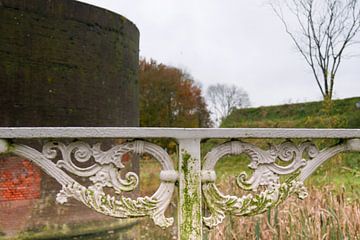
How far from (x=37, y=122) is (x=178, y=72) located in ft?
35.9

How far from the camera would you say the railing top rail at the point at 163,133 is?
115 cm

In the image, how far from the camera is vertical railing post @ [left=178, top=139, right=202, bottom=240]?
4.13ft

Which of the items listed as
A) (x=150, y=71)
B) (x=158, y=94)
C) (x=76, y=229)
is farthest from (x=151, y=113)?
(x=76, y=229)

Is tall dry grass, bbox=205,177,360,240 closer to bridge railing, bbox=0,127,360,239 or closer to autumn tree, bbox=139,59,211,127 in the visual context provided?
bridge railing, bbox=0,127,360,239

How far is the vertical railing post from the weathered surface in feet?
14.2

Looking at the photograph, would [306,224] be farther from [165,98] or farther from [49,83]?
[165,98]

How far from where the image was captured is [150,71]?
1503 cm

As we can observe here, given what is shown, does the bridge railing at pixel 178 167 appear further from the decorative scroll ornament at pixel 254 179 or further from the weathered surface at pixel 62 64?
the weathered surface at pixel 62 64

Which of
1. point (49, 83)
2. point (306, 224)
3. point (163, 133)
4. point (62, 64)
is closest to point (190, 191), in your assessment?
point (163, 133)

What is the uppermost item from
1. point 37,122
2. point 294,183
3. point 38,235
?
point 37,122

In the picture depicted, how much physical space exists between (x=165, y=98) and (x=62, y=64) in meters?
9.02

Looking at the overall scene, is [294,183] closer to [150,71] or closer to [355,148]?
[355,148]

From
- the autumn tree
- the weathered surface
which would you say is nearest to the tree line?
the autumn tree

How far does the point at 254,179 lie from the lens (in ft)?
4.26
